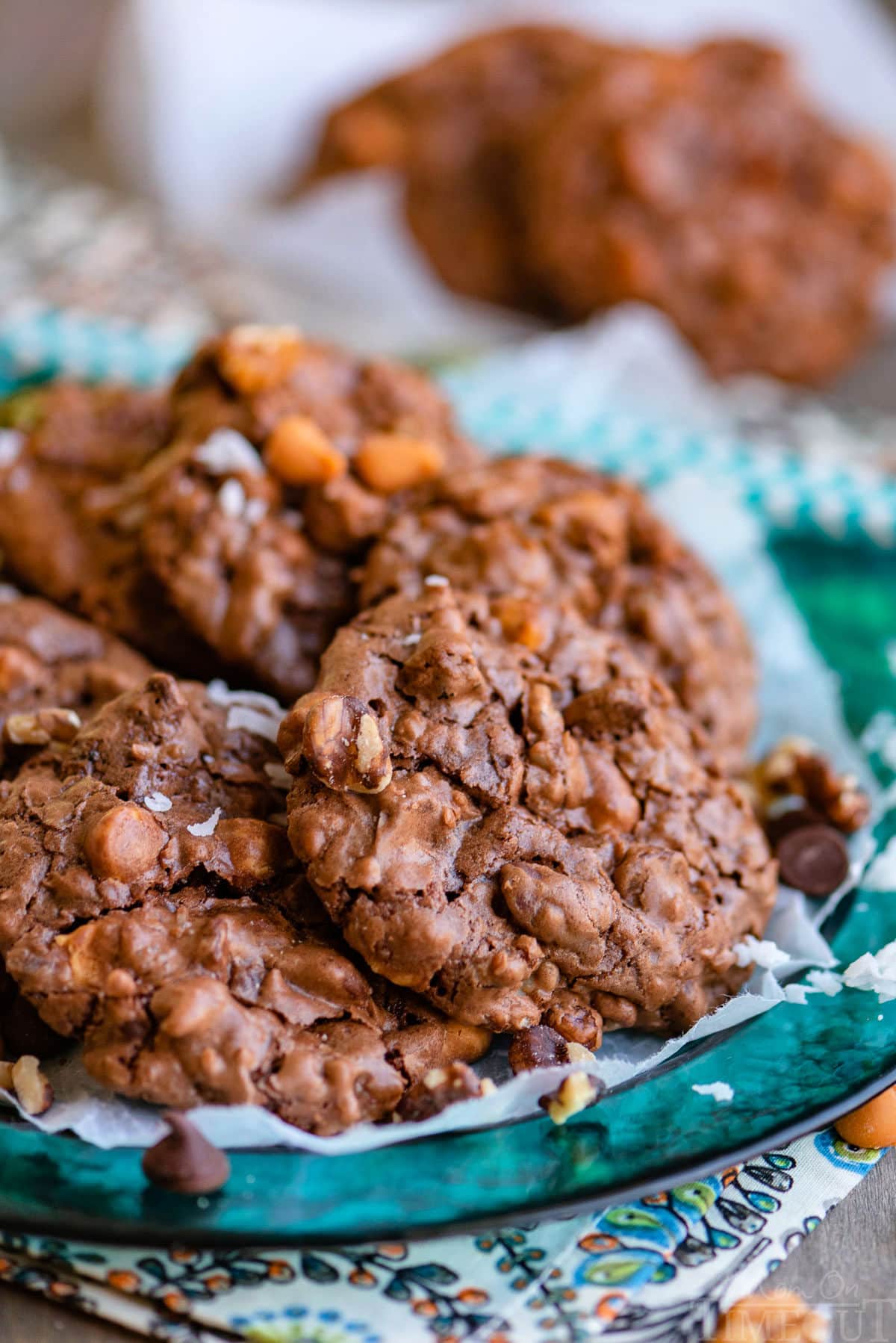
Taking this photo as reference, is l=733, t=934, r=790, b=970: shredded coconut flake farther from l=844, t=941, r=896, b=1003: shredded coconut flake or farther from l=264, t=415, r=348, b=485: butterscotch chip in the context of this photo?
l=264, t=415, r=348, b=485: butterscotch chip

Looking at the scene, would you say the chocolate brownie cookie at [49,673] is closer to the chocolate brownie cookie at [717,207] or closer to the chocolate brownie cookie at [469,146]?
the chocolate brownie cookie at [717,207]

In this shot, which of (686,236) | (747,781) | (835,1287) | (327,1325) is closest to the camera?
(327,1325)

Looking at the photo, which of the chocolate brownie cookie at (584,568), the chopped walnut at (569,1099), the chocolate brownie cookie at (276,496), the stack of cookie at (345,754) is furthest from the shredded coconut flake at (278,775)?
the chopped walnut at (569,1099)

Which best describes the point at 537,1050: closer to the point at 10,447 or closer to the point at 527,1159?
the point at 527,1159

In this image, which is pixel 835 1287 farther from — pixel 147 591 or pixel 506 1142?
pixel 147 591

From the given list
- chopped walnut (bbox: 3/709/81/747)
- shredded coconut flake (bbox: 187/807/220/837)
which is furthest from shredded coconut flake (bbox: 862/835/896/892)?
chopped walnut (bbox: 3/709/81/747)

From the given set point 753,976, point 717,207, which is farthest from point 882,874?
point 717,207

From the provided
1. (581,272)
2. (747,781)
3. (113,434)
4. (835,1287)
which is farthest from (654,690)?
(581,272)
